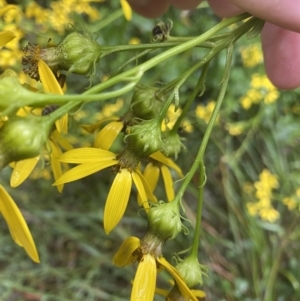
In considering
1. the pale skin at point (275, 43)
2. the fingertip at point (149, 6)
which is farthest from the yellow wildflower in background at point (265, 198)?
the fingertip at point (149, 6)

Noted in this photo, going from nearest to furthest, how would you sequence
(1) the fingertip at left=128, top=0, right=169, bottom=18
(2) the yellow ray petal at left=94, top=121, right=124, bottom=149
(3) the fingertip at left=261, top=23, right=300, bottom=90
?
1. (2) the yellow ray petal at left=94, top=121, right=124, bottom=149
2. (3) the fingertip at left=261, top=23, right=300, bottom=90
3. (1) the fingertip at left=128, top=0, right=169, bottom=18

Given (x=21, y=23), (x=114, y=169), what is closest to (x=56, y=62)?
(x=114, y=169)

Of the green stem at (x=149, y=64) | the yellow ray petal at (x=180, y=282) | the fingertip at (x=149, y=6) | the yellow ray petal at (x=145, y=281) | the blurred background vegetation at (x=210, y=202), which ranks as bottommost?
the blurred background vegetation at (x=210, y=202)

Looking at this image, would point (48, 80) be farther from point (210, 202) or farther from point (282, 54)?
point (210, 202)

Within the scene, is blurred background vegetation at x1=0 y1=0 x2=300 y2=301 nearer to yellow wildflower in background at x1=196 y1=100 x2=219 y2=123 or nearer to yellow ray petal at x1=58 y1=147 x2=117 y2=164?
yellow wildflower in background at x1=196 y1=100 x2=219 y2=123

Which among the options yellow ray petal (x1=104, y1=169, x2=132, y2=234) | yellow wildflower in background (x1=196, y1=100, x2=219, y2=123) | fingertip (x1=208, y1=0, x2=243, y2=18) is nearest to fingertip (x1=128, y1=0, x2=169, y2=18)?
fingertip (x1=208, y1=0, x2=243, y2=18)

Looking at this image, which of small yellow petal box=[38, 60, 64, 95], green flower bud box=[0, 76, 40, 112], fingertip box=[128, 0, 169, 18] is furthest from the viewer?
fingertip box=[128, 0, 169, 18]

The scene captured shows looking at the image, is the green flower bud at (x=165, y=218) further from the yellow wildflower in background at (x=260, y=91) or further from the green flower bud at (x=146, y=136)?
the yellow wildflower in background at (x=260, y=91)
